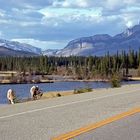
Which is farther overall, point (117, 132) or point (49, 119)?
point (49, 119)

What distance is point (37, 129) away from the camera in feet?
40.3

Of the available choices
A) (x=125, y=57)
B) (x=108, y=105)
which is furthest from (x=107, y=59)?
(x=108, y=105)

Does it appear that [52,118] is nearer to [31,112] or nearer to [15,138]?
[31,112]

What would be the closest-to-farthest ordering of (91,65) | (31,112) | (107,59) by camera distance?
(31,112), (107,59), (91,65)

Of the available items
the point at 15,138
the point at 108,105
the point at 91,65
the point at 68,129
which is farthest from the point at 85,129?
the point at 91,65

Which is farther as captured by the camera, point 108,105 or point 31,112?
point 108,105

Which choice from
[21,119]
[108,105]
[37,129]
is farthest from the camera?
[108,105]

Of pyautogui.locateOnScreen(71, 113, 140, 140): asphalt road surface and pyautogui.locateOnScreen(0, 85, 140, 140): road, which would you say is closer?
pyautogui.locateOnScreen(71, 113, 140, 140): asphalt road surface

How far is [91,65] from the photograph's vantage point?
186 m

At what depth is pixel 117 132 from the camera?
1191cm

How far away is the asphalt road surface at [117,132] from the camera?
1108 centimetres

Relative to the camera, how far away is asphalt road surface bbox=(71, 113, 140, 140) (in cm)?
1108

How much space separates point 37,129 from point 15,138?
1.50m

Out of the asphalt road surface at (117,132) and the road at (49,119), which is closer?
the asphalt road surface at (117,132)
